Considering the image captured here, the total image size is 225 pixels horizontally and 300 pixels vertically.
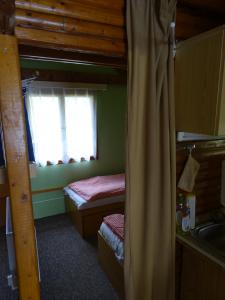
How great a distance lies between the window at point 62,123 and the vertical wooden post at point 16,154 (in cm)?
235

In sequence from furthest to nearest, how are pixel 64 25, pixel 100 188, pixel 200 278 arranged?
1. pixel 100 188
2. pixel 200 278
3. pixel 64 25

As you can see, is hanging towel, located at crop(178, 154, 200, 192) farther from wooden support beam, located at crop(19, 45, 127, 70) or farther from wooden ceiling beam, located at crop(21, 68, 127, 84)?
wooden ceiling beam, located at crop(21, 68, 127, 84)

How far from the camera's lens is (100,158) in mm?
3844

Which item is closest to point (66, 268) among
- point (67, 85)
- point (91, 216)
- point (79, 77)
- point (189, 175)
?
point (91, 216)

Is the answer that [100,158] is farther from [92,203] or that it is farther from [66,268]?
[66,268]

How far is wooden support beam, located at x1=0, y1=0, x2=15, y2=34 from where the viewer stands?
844 mm

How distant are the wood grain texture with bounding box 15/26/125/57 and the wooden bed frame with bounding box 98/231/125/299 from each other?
1761 mm

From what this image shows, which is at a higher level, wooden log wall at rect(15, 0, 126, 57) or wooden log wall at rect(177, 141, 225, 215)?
wooden log wall at rect(15, 0, 126, 57)

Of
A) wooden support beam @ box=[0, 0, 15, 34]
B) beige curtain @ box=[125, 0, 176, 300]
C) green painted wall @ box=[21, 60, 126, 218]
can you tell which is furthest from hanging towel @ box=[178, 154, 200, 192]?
green painted wall @ box=[21, 60, 126, 218]

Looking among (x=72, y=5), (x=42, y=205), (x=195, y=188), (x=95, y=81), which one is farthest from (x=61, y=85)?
(x=195, y=188)

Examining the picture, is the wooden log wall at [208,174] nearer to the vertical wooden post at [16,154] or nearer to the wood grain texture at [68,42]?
the wood grain texture at [68,42]

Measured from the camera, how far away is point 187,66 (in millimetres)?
1209

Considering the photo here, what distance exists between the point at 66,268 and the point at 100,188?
112cm

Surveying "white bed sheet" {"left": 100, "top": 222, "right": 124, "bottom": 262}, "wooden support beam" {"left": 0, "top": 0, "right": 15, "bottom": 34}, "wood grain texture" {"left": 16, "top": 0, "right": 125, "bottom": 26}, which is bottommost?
"white bed sheet" {"left": 100, "top": 222, "right": 124, "bottom": 262}
